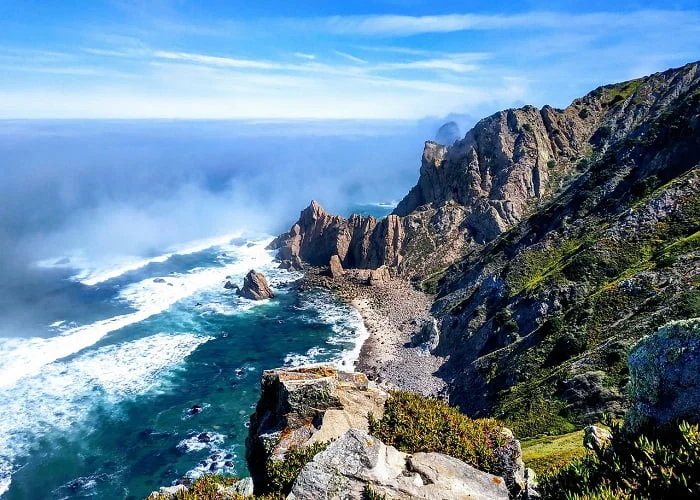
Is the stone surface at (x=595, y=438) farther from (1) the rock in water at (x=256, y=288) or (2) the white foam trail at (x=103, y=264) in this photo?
(2) the white foam trail at (x=103, y=264)

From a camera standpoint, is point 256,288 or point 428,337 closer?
point 428,337

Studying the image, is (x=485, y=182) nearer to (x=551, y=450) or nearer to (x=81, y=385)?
(x=81, y=385)

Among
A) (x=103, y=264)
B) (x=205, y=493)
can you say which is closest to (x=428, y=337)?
(x=205, y=493)

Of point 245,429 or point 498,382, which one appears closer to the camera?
point 498,382

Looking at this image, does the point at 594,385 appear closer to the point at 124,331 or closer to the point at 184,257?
the point at 124,331

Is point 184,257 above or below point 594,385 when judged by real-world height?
below

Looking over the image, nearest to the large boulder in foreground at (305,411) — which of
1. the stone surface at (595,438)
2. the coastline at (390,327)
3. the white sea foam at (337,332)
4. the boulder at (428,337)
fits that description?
the stone surface at (595,438)

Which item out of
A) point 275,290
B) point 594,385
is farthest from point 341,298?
point 594,385
